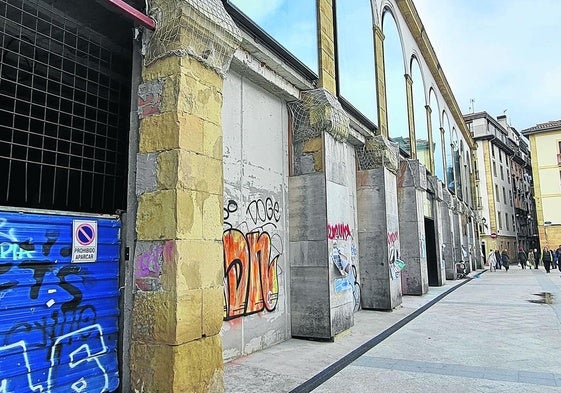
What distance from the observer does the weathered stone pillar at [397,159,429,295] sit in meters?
14.1

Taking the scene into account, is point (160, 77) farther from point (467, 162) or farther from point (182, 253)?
point (467, 162)

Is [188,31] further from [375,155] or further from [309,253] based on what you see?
[375,155]

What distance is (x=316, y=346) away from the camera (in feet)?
23.1

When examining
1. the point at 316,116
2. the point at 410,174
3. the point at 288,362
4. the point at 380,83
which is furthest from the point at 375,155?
the point at 288,362

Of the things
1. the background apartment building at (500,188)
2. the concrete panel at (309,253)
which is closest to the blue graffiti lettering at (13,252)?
the concrete panel at (309,253)

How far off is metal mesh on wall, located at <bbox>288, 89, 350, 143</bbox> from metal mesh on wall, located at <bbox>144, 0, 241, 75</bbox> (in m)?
3.40

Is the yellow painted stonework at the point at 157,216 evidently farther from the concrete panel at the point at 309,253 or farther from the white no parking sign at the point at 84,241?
the concrete panel at the point at 309,253

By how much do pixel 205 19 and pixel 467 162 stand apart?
108 ft

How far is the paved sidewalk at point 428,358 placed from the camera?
204 inches

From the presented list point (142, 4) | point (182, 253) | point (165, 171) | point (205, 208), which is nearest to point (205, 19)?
point (142, 4)

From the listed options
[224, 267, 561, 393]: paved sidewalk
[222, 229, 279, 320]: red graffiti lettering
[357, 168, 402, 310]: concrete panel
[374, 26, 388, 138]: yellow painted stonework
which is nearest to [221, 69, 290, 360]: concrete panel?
[222, 229, 279, 320]: red graffiti lettering

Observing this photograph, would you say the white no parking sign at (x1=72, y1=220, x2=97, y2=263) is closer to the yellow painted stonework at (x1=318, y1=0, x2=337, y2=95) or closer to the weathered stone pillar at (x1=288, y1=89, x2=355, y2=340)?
the weathered stone pillar at (x1=288, y1=89, x2=355, y2=340)

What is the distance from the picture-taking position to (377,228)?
442 inches

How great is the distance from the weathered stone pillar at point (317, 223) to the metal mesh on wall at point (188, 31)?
138 inches
